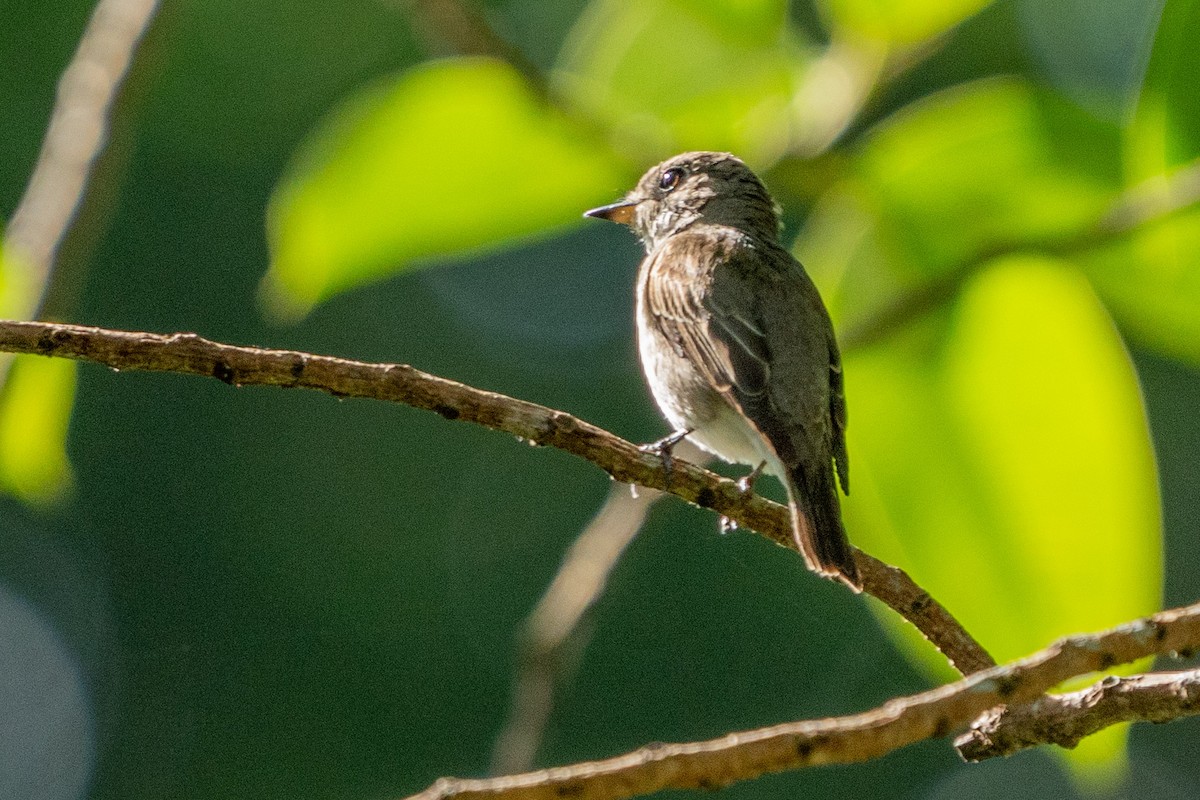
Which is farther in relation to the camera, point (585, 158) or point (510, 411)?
point (585, 158)

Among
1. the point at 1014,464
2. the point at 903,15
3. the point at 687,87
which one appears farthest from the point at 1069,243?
the point at 687,87

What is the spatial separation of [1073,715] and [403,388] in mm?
1019

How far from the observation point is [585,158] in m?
2.39

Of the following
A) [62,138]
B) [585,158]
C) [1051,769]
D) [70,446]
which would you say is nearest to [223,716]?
[70,446]

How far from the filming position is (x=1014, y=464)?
2135 mm

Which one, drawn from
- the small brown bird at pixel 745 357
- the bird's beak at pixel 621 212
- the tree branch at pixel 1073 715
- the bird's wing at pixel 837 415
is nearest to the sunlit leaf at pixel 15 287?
the tree branch at pixel 1073 715

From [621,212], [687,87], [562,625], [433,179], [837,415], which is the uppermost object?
[621,212]

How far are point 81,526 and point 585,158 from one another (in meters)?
7.62

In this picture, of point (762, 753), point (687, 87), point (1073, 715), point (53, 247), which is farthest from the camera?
point (687, 87)

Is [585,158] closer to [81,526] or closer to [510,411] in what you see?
[510,411]

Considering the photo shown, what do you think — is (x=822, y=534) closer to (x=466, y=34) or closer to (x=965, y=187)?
(x=965, y=187)

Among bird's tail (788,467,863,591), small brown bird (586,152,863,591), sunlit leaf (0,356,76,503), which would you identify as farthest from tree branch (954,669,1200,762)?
small brown bird (586,152,863,591)

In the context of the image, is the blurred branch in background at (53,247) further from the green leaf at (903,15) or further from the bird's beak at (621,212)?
the bird's beak at (621,212)

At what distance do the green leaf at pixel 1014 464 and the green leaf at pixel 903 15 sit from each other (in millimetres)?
449
